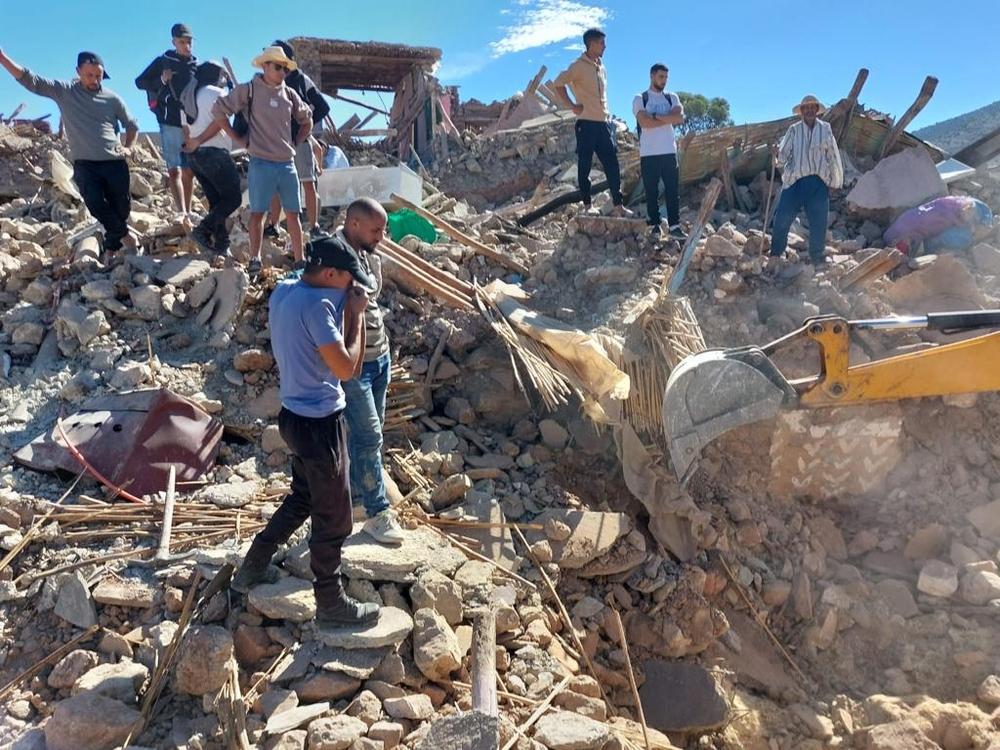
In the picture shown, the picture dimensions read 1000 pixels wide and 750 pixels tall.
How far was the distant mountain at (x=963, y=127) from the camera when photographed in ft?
48.4

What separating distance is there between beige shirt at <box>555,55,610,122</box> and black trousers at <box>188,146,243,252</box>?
9.42 feet

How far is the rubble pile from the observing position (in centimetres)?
292

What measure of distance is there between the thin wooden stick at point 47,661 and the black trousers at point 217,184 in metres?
3.61

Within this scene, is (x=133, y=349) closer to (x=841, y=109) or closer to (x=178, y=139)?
(x=178, y=139)

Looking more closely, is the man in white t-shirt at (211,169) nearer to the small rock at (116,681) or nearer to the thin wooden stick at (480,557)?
the thin wooden stick at (480,557)

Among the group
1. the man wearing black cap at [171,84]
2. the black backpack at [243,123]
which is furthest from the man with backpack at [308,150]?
the man wearing black cap at [171,84]

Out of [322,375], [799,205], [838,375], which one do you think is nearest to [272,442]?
[322,375]

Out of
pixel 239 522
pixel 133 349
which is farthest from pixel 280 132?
pixel 239 522

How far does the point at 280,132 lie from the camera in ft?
16.9

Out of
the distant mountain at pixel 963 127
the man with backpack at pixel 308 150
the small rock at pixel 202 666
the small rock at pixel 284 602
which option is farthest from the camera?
the distant mountain at pixel 963 127

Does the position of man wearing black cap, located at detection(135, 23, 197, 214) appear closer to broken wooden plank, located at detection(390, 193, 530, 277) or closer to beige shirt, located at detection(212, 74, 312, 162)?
beige shirt, located at detection(212, 74, 312, 162)

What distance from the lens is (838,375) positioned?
9.62 feet

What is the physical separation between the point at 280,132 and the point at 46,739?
3.90 metres

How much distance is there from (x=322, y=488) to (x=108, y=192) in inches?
165
